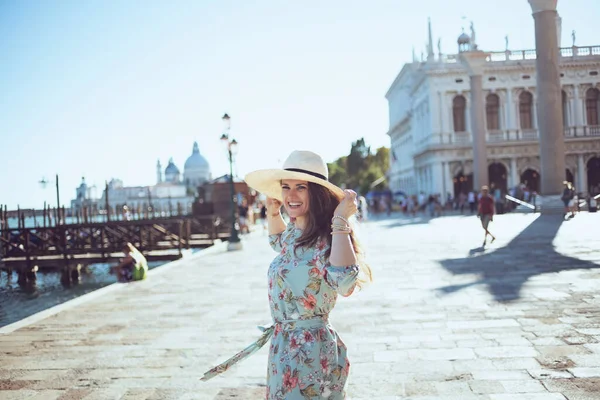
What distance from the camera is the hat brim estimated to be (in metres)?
3.01

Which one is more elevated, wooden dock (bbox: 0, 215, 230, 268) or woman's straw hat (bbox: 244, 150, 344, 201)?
woman's straw hat (bbox: 244, 150, 344, 201)

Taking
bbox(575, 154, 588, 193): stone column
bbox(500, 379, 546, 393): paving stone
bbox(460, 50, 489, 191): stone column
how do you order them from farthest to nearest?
bbox(575, 154, 588, 193): stone column < bbox(460, 50, 489, 191): stone column < bbox(500, 379, 546, 393): paving stone

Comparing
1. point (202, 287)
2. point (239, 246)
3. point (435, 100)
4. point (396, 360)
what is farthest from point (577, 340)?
point (435, 100)

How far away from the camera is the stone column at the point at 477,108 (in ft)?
110

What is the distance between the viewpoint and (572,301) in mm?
7488

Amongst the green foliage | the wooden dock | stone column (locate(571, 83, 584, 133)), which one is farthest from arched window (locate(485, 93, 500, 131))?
the green foliage

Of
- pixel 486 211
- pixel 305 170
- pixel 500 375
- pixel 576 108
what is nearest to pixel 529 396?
pixel 500 375

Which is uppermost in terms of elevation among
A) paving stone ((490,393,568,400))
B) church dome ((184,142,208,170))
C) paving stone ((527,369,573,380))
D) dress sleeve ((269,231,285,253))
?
church dome ((184,142,208,170))

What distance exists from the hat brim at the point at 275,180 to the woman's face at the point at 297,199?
0.15 ft

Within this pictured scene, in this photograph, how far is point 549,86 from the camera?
2311 centimetres

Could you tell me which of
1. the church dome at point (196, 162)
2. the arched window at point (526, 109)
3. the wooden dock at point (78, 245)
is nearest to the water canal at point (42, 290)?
the wooden dock at point (78, 245)

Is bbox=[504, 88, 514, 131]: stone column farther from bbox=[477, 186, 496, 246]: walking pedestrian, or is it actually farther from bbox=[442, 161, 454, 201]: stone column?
bbox=[477, 186, 496, 246]: walking pedestrian

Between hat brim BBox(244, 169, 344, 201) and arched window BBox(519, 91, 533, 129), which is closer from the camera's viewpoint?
hat brim BBox(244, 169, 344, 201)

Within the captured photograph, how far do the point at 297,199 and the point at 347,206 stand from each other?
0.36 metres
